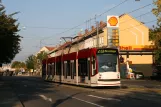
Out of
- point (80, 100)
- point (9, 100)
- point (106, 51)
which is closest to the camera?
point (80, 100)

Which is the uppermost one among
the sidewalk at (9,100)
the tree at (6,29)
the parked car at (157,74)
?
the tree at (6,29)

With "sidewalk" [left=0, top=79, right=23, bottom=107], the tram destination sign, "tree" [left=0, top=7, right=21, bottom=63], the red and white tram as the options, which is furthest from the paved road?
"tree" [left=0, top=7, right=21, bottom=63]

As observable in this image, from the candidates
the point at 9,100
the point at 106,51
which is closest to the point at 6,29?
the point at 106,51

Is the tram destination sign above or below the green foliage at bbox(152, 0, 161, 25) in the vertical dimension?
below

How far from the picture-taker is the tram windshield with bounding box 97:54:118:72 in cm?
3134

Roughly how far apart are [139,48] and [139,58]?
42.7 ft

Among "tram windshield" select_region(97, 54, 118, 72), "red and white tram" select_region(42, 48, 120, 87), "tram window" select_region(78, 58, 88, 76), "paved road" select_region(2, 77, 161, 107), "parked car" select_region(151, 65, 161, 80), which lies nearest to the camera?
"paved road" select_region(2, 77, 161, 107)

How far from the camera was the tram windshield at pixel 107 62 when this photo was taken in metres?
31.3

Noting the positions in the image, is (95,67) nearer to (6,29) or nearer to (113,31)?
(6,29)

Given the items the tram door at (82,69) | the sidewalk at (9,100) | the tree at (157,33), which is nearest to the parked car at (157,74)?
the tree at (157,33)

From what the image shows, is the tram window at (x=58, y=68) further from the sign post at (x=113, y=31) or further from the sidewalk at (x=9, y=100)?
the sidewalk at (x=9, y=100)

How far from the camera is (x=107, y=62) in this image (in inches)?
1246

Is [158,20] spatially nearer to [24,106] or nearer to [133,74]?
[133,74]

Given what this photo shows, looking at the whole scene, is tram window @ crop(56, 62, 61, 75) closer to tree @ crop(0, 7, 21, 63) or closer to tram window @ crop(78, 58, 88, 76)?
tree @ crop(0, 7, 21, 63)
